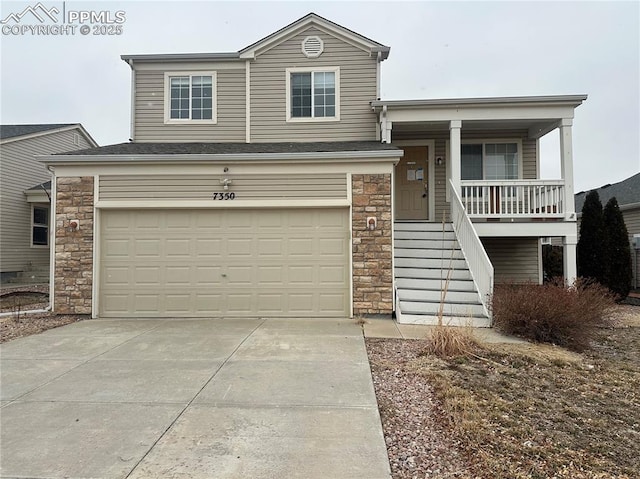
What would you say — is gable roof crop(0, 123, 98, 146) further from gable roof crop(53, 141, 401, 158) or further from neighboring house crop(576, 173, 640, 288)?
neighboring house crop(576, 173, 640, 288)

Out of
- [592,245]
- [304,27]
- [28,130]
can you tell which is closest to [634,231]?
[592,245]

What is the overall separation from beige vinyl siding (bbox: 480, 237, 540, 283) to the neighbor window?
1712cm

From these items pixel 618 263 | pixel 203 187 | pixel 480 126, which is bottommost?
pixel 618 263

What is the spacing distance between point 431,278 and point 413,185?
12.5 ft

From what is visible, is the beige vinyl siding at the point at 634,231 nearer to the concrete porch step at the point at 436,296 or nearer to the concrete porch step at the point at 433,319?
the concrete porch step at the point at 436,296

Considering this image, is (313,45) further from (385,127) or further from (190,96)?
(190,96)

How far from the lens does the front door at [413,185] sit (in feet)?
35.6

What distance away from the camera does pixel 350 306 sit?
747cm

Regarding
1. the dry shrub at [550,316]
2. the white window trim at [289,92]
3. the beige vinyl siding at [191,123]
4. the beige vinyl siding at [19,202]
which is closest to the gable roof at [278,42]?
the beige vinyl siding at [191,123]

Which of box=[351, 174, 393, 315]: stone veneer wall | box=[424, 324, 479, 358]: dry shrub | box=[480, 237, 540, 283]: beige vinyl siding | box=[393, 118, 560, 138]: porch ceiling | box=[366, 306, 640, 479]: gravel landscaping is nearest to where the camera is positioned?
box=[366, 306, 640, 479]: gravel landscaping

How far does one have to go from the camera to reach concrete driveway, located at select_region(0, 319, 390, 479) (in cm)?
270

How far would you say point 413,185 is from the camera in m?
10.9

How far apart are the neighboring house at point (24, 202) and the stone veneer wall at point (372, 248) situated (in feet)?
45.0

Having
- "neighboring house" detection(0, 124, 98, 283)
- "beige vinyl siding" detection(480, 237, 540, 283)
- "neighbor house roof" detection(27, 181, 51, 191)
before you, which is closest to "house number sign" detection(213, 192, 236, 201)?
"beige vinyl siding" detection(480, 237, 540, 283)
